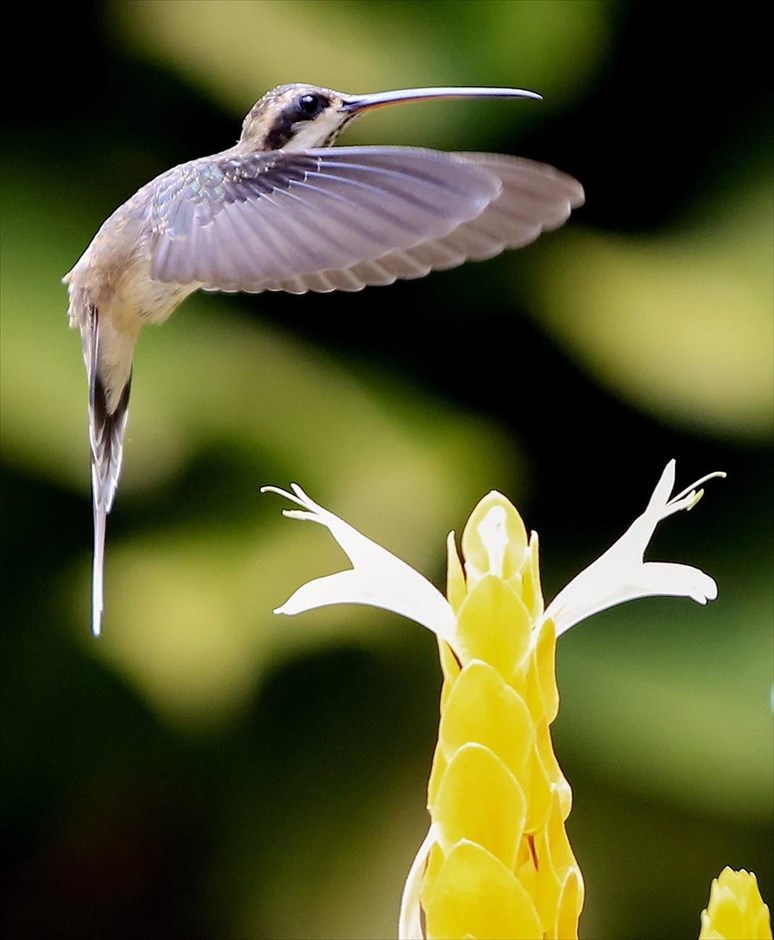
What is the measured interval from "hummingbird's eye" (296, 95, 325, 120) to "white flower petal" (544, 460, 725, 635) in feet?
0.77

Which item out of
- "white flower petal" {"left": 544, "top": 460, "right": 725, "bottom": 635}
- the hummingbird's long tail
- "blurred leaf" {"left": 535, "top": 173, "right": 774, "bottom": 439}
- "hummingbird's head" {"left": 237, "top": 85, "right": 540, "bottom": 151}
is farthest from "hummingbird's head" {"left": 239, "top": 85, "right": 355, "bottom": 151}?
"blurred leaf" {"left": 535, "top": 173, "right": 774, "bottom": 439}

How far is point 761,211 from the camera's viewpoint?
1361 mm

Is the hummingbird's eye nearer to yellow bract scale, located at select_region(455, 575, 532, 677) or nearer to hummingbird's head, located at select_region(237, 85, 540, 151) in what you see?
hummingbird's head, located at select_region(237, 85, 540, 151)

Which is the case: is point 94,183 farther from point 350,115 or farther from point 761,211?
point 350,115

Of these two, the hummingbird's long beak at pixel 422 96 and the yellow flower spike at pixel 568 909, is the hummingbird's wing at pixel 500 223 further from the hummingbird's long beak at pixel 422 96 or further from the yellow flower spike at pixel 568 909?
the yellow flower spike at pixel 568 909

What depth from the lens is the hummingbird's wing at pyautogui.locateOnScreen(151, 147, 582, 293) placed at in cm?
37

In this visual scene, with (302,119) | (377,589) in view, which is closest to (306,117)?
(302,119)

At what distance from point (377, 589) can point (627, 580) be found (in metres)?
0.06

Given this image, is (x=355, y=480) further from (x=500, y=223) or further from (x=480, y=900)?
(x=480, y=900)

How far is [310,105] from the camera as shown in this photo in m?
0.49

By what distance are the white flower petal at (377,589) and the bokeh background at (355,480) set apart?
0.82m

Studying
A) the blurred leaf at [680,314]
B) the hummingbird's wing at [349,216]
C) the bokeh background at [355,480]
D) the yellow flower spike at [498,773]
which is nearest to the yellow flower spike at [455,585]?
the yellow flower spike at [498,773]

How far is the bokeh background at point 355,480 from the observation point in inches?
47.4

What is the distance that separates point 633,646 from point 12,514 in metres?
0.70
